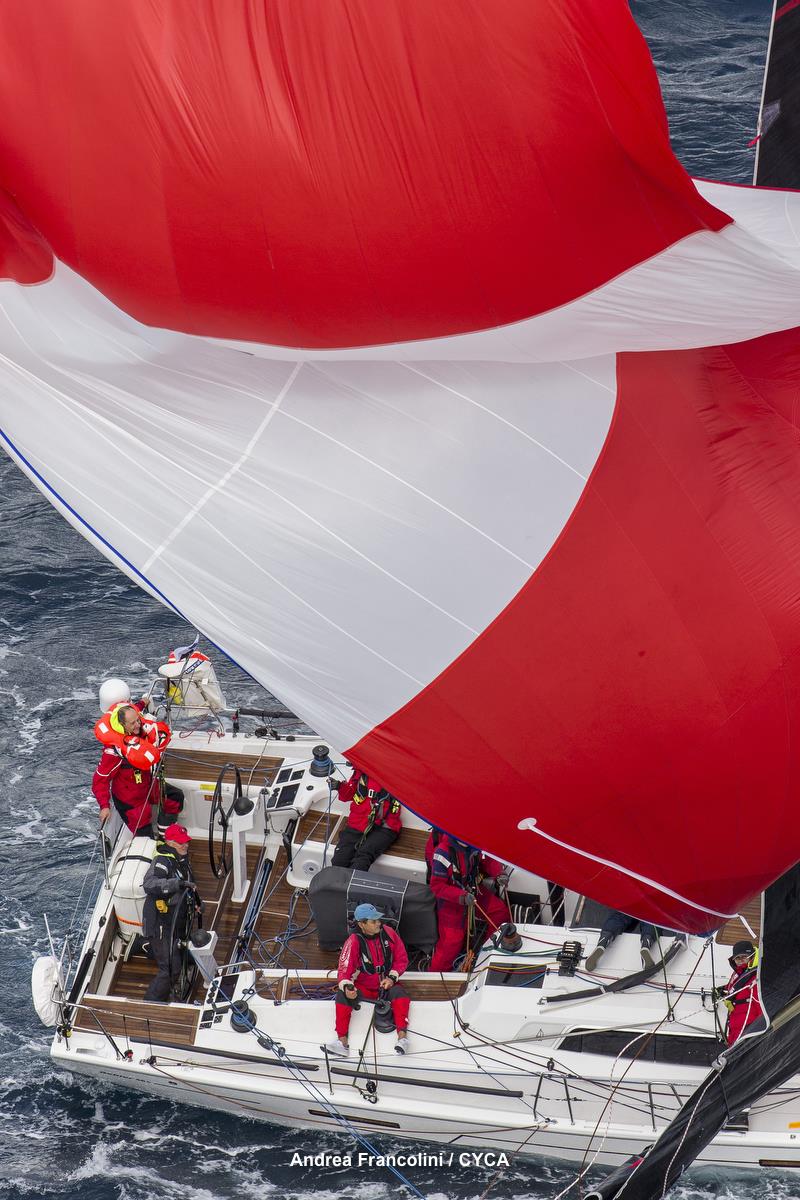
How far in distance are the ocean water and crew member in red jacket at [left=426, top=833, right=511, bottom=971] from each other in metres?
1.75

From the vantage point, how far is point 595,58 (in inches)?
303

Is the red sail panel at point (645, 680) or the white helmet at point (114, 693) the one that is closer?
the red sail panel at point (645, 680)

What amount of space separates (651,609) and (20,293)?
4345 mm

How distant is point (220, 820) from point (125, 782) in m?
0.93

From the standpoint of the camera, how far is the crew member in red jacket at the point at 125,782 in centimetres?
1262

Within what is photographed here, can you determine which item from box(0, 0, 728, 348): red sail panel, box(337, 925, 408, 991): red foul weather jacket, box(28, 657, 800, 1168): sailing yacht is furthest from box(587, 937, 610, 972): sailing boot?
box(0, 0, 728, 348): red sail panel

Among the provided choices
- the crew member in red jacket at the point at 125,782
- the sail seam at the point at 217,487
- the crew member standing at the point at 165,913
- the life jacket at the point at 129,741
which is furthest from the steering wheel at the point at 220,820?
the sail seam at the point at 217,487

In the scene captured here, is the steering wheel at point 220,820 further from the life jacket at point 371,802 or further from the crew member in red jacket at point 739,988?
the crew member in red jacket at point 739,988

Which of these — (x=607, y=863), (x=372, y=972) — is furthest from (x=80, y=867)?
(x=607, y=863)

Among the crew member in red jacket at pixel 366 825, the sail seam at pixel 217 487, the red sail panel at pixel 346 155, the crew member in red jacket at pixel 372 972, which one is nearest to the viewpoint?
the red sail panel at pixel 346 155

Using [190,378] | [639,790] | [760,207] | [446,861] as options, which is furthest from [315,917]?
[760,207]

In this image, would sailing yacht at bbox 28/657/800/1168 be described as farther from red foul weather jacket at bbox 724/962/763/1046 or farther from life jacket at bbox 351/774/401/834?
life jacket at bbox 351/774/401/834

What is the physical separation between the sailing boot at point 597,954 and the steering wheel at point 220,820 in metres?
3.40

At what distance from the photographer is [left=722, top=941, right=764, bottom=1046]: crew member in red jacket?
10.4 metres
